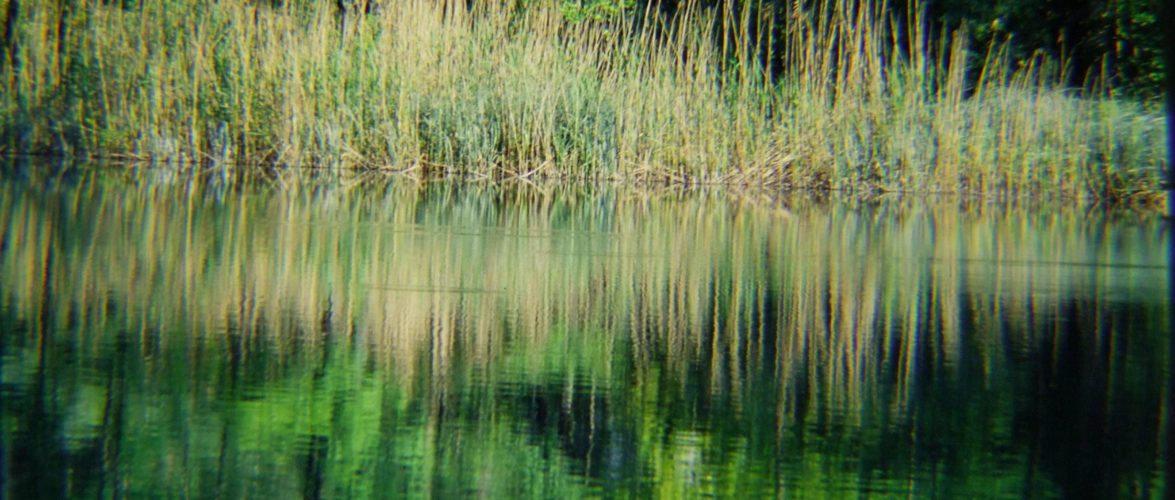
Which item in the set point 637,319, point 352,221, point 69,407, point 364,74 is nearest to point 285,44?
point 364,74

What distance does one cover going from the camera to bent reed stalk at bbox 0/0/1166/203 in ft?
31.5

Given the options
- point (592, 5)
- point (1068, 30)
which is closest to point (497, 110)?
point (592, 5)

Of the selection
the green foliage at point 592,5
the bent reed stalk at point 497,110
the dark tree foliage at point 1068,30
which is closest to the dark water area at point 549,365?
the bent reed stalk at point 497,110

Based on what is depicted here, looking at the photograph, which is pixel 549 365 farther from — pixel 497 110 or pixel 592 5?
pixel 592 5

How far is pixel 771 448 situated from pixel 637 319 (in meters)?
1.17

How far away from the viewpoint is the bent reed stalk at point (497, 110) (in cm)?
960

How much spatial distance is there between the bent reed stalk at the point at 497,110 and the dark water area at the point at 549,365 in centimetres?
491

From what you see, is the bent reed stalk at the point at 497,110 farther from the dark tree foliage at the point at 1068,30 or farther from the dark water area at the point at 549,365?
the dark water area at the point at 549,365

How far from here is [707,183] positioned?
1005cm

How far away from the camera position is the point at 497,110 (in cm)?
991

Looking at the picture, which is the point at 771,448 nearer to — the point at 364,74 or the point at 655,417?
the point at 655,417

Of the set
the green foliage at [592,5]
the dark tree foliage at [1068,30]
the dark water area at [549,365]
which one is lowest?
the dark water area at [549,365]

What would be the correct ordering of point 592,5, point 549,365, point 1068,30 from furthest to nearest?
point 592,5, point 1068,30, point 549,365

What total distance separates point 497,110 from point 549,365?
766 centimetres
